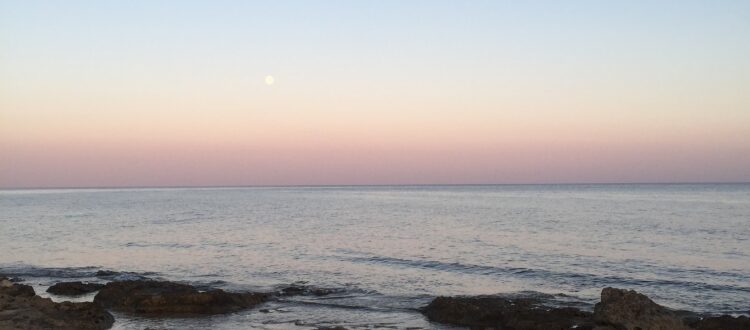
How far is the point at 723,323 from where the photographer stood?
17875 mm

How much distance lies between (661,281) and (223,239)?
34.1 meters

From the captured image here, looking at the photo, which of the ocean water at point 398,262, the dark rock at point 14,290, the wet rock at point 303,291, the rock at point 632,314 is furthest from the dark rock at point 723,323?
the dark rock at point 14,290

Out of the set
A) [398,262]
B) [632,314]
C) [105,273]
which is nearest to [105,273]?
[105,273]

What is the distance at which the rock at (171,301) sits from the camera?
2161 cm

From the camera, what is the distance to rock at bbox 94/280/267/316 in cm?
2161

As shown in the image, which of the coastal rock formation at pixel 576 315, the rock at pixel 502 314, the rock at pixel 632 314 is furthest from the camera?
the rock at pixel 502 314

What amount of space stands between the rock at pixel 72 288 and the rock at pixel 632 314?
21.0m

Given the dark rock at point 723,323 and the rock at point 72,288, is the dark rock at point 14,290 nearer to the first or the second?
the rock at point 72,288

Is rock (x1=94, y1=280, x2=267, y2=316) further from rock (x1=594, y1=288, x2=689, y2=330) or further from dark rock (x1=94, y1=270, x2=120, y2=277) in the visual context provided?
rock (x1=594, y1=288, x2=689, y2=330)

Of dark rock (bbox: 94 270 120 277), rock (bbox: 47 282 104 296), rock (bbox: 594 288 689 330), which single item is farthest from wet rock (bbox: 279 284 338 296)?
rock (bbox: 594 288 689 330)

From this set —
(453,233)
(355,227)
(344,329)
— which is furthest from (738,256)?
(355,227)

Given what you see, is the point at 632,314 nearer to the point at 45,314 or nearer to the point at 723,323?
the point at 723,323

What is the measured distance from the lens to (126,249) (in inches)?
1718

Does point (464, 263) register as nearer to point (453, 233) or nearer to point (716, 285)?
point (716, 285)
